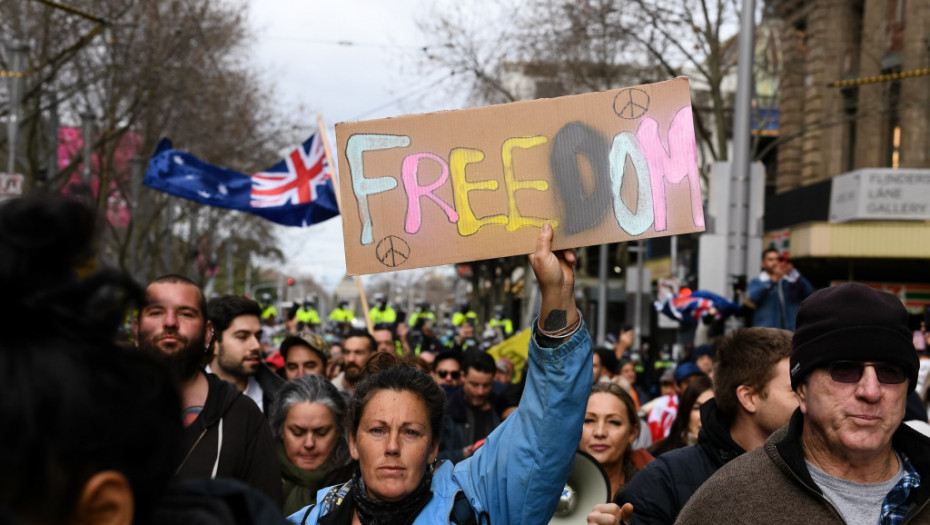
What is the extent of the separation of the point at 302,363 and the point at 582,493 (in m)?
3.76

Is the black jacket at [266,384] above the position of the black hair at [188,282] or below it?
below

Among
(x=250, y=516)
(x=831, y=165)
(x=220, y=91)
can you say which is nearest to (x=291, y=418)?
(x=250, y=516)

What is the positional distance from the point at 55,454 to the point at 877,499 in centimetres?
215

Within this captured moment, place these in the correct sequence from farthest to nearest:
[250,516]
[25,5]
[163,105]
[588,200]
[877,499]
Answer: [163,105], [25,5], [588,200], [877,499], [250,516]

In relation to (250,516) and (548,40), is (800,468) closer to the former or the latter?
(250,516)

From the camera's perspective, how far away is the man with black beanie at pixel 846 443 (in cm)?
277

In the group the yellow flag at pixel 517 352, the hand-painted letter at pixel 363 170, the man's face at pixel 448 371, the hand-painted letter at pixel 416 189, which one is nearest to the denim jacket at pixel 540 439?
the hand-painted letter at pixel 416 189

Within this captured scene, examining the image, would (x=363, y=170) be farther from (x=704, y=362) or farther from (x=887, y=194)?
(x=887, y=194)

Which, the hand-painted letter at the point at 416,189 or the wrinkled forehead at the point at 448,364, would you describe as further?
the wrinkled forehead at the point at 448,364

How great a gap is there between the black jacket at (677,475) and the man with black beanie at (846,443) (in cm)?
86

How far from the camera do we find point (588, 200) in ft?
11.4

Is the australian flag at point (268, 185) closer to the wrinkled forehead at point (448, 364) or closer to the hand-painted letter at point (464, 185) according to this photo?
the wrinkled forehead at point (448, 364)

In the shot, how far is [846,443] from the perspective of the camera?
2.77 metres

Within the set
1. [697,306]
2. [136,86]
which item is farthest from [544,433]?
[136,86]
